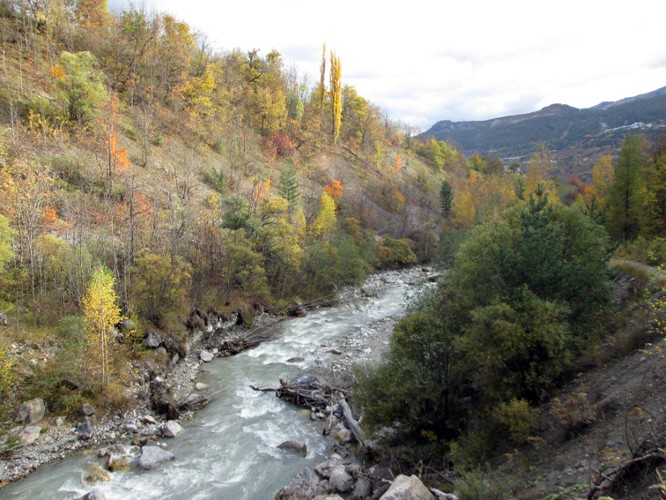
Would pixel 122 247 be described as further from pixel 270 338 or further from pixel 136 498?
pixel 136 498

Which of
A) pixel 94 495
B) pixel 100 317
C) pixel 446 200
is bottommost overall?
pixel 94 495

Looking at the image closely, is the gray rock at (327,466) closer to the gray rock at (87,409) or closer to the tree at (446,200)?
the gray rock at (87,409)

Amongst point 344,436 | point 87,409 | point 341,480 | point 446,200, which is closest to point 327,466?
point 341,480

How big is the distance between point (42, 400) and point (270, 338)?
1428cm

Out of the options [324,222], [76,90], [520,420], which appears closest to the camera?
[520,420]

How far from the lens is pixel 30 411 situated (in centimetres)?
1532

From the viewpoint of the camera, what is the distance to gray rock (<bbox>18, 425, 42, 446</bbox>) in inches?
568

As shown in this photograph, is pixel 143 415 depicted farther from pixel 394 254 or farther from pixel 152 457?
pixel 394 254

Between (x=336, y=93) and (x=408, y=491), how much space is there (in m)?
81.3

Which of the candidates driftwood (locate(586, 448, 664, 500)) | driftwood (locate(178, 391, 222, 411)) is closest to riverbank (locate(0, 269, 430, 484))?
driftwood (locate(178, 391, 222, 411))

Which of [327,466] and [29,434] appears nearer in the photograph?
[327,466]

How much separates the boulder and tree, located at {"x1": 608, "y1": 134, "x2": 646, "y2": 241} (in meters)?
32.9

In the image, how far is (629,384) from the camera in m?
11.9

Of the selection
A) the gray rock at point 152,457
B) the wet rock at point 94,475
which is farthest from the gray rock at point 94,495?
the gray rock at point 152,457
